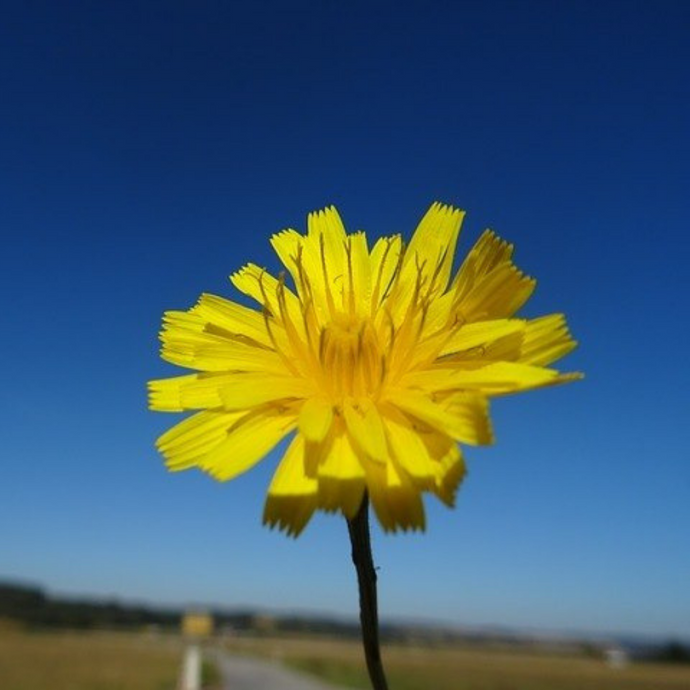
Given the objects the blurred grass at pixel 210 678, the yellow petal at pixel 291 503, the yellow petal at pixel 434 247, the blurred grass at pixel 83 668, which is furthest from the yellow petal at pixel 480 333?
the blurred grass at pixel 83 668

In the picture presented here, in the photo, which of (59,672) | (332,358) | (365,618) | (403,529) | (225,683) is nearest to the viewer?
(365,618)

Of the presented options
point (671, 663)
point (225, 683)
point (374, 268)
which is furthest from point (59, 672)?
point (671, 663)

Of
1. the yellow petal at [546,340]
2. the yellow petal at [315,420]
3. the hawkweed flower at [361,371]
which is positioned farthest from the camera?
the yellow petal at [546,340]

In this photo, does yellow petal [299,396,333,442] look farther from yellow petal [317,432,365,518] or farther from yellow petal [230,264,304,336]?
yellow petal [230,264,304,336]

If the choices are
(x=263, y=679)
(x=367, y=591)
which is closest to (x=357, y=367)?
(x=367, y=591)

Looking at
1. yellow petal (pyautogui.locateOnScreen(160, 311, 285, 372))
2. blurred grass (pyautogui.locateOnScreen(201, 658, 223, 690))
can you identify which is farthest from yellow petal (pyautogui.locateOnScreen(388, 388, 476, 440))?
blurred grass (pyautogui.locateOnScreen(201, 658, 223, 690))

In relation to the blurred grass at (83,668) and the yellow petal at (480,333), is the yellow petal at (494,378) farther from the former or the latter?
the blurred grass at (83,668)

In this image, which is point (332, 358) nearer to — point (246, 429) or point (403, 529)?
point (246, 429)
